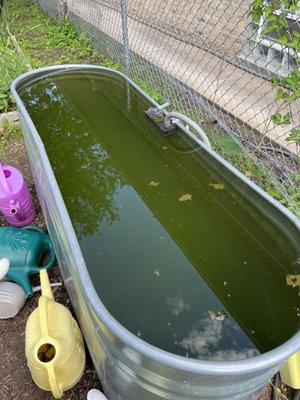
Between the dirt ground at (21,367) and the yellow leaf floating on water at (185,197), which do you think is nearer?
the dirt ground at (21,367)

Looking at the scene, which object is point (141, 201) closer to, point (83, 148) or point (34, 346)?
point (83, 148)

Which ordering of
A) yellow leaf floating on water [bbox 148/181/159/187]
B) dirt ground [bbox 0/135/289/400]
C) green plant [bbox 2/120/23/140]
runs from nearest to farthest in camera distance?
1. dirt ground [bbox 0/135/289/400]
2. yellow leaf floating on water [bbox 148/181/159/187]
3. green plant [bbox 2/120/23/140]

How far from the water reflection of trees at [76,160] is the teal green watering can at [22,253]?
1.50 feet

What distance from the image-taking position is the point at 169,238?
5.81 ft

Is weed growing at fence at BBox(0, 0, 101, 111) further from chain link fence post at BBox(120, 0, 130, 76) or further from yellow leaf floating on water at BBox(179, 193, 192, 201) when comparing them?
yellow leaf floating on water at BBox(179, 193, 192, 201)

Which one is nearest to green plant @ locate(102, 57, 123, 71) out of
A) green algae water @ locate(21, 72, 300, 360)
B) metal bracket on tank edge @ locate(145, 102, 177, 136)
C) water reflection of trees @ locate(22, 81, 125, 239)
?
water reflection of trees @ locate(22, 81, 125, 239)

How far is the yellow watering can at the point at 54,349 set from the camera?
1549mm

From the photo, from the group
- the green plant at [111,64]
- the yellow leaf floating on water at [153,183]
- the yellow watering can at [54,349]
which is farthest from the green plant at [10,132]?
the yellow watering can at [54,349]

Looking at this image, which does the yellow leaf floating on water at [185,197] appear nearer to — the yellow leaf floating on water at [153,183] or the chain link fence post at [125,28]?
the yellow leaf floating on water at [153,183]

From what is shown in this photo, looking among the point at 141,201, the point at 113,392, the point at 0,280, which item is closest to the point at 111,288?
the point at 113,392

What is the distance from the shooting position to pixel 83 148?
2314 mm

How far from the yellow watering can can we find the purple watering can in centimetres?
83

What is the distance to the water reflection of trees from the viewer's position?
6.25 feet

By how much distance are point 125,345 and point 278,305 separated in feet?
2.43
